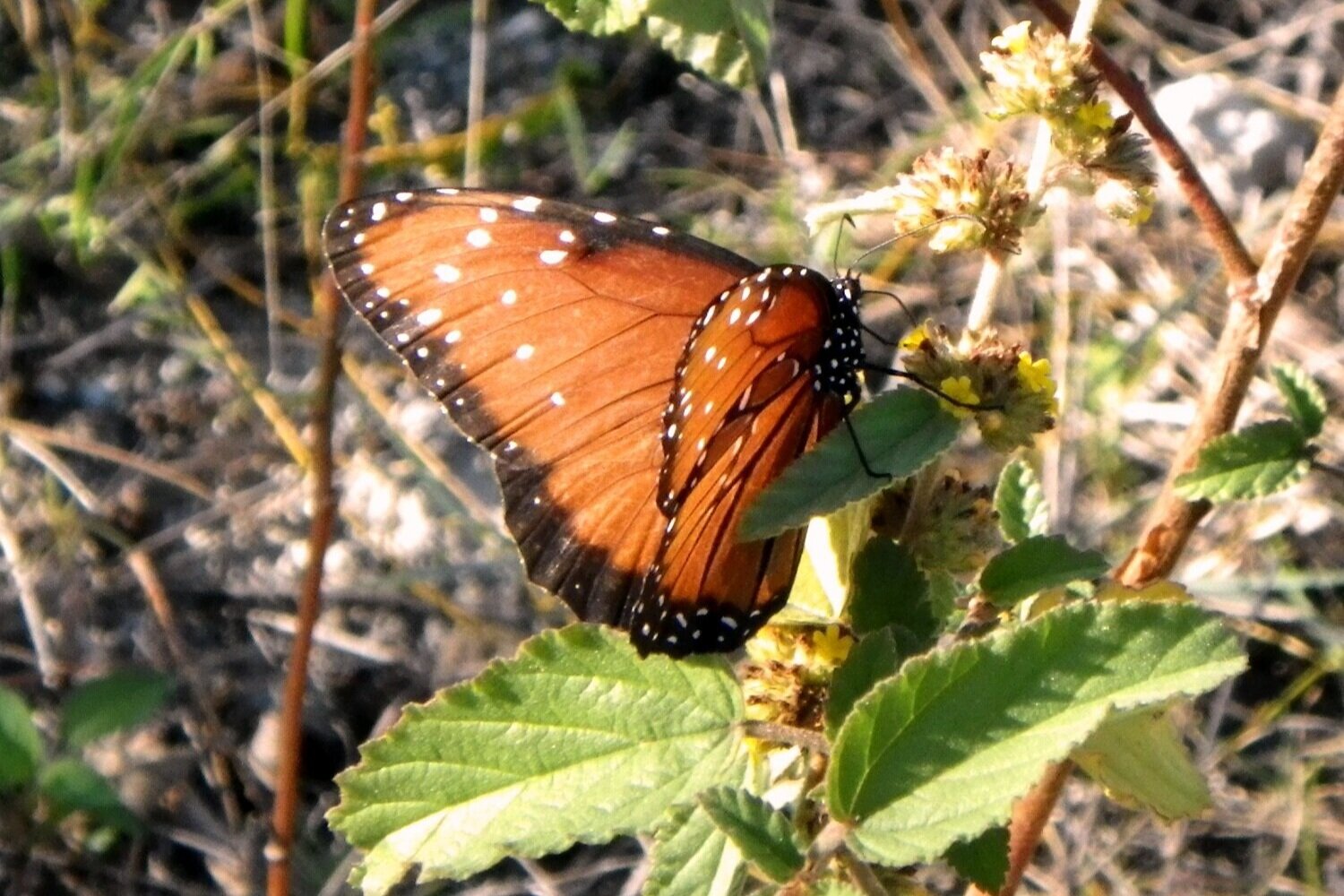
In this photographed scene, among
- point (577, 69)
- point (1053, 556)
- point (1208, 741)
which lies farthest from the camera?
point (577, 69)

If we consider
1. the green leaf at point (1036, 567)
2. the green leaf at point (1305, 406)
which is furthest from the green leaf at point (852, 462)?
the green leaf at point (1305, 406)

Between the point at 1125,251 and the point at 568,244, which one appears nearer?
the point at 568,244

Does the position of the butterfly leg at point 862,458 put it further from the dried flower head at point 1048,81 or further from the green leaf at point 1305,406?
the green leaf at point 1305,406

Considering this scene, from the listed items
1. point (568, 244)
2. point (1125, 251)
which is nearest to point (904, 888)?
point (568, 244)

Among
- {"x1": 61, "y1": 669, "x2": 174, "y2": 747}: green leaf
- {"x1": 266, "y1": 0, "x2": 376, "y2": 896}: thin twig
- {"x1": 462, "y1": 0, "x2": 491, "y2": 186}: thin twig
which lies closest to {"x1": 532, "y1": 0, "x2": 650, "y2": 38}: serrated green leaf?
{"x1": 266, "y1": 0, "x2": 376, "y2": 896}: thin twig

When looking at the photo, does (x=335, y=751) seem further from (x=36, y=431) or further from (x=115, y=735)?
(x=36, y=431)
